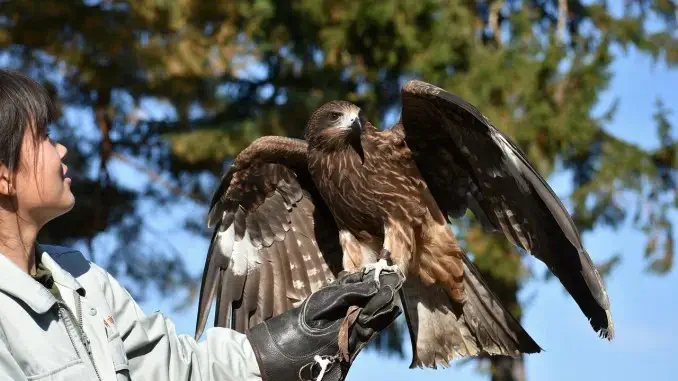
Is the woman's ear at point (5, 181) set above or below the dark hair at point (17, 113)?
below

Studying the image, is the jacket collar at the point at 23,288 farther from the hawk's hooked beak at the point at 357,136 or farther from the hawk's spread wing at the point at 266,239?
the hawk's hooked beak at the point at 357,136

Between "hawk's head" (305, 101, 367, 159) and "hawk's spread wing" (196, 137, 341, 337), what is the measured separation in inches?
6.9

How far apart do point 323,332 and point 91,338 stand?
40.3 inches

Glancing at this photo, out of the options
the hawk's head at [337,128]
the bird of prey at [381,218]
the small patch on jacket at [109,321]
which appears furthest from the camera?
the hawk's head at [337,128]

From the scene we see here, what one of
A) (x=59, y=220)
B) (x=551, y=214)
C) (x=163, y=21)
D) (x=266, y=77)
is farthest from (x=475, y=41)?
(x=551, y=214)

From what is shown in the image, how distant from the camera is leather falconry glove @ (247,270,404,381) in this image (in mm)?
3408

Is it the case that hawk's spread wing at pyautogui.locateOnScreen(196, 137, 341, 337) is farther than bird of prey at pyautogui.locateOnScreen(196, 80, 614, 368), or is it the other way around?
hawk's spread wing at pyautogui.locateOnScreen(196, 137, 341, 337)

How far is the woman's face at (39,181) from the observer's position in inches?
107

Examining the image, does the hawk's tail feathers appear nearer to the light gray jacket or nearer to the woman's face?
the light gray jacket

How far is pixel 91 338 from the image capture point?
275 cm

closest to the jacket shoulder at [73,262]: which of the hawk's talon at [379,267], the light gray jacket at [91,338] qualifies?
the light gray jacket at [91,338]

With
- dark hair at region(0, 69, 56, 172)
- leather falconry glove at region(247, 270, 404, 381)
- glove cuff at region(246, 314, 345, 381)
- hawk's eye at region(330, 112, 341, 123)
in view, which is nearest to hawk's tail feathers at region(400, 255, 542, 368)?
hawk's eye at region(330, 112, 341, 123)

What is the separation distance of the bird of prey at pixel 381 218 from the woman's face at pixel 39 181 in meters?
2.26

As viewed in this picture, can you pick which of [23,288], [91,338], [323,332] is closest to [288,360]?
[323,332]
